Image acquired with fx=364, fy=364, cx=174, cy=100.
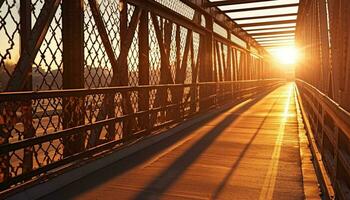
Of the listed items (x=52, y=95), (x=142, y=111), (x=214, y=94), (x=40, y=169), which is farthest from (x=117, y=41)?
(x=214, y=94)

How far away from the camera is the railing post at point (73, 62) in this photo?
481cm

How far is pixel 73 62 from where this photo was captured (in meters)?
5.01

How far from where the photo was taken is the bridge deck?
13.2 feet

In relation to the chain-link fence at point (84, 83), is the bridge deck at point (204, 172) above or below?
below

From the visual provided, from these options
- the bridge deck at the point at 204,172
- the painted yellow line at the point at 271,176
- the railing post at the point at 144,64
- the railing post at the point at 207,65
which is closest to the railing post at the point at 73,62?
the bridge deck at the point at 204,172

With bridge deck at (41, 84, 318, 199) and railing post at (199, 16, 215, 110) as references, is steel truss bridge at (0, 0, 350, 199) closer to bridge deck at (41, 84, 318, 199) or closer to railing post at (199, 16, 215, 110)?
bridge deck at (41, 84, 318, 199)

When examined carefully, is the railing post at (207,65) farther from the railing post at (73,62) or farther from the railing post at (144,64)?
the railing post at (73,62)

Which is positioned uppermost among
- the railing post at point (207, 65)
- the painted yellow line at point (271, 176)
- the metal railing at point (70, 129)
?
the railing post at point (207, 65)

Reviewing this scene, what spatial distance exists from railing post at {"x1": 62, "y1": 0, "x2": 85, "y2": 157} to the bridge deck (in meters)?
0.56

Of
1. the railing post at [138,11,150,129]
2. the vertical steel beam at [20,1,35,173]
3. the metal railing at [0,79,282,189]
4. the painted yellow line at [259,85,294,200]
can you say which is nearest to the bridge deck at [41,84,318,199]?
the painted yellow line at [259,85,294,200]

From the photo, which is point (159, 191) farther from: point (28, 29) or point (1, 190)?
point (28, 29)

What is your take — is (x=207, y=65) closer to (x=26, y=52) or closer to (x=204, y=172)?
(x=204, y=172)

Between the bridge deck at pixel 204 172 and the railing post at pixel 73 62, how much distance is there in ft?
1.84

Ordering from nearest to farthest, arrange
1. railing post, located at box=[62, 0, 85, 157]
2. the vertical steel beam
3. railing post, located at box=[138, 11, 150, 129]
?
1. the vertical steel beam
2. railing post, located at box=[62, 0, 85, 157]
3. railing post, located at box=[138, 11, 150, 129]
